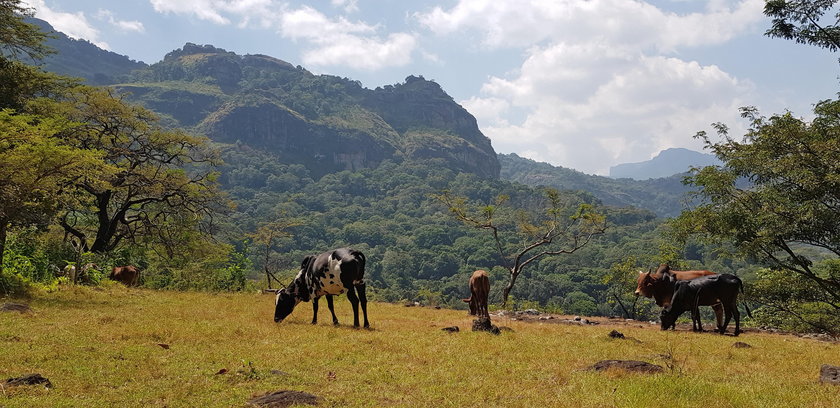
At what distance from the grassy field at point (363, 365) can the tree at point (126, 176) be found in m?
17.0

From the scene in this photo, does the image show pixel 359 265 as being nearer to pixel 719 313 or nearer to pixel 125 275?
pixel 719 313

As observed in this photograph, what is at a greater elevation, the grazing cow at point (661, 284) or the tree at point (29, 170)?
the tree at point (29, 170)

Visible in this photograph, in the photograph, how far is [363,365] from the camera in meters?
10.1

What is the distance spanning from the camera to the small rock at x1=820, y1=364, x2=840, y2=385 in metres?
8.84

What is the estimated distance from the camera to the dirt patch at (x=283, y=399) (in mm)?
7133

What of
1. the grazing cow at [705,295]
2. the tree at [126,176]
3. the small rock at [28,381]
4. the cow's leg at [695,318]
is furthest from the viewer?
the tree at [126,176]

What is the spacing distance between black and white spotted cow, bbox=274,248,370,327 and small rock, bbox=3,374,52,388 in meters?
8.45

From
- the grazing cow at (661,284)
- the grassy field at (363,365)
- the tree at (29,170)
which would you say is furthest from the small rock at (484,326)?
the tree at (29,170)

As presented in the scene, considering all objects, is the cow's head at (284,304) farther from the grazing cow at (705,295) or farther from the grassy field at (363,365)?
the grazing cow at (705,295)

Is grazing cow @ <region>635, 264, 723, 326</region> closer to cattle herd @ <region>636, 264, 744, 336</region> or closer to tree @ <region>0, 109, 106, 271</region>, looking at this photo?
cattle herd @ <region>636, 264, 744, 336</region>

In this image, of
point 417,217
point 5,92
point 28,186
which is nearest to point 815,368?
point 28,186

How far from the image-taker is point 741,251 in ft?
80.9

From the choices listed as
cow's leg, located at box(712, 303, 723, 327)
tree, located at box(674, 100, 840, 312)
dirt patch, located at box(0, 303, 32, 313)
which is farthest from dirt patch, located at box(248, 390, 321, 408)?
tree, located at box(674, 100, 840, 312)

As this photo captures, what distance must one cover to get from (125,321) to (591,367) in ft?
39.6
